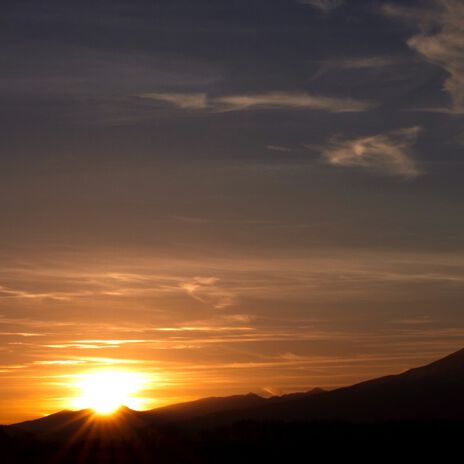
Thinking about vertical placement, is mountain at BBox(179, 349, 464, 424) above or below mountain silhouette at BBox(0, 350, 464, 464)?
above

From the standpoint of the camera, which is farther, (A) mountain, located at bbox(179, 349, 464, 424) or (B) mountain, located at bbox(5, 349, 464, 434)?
(A) mountain, located at bbox(179, 349, 464, 424)

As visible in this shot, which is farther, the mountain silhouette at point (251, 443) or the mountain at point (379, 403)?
the mountain at point (379, 403)

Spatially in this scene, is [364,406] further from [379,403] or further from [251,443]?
[251,443]

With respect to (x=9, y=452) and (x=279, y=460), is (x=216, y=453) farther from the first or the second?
(x=9, y=452)

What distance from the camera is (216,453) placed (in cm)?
6419

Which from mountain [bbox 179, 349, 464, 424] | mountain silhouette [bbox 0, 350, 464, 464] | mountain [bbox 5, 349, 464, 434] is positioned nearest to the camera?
mountain silhouette [bbox 0, 350, 464, 464]

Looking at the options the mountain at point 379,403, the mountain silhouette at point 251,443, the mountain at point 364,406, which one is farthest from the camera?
the mountain at point 379,403

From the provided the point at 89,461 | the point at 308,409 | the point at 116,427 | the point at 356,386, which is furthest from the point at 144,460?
the point at 356,386

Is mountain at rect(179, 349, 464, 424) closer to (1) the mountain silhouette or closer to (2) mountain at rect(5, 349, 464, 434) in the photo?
(2) mountain at rect(5, 349, 464, 434)

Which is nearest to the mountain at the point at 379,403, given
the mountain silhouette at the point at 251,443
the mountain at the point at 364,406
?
the mountain at the point at 364,406

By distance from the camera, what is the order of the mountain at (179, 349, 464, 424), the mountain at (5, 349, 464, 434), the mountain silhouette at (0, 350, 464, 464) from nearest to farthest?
the mountain silhouette at (0, 350, 464, 464), the mountain at (5, 349, 464, 434), the mountain at (179, 349, 464, 424)

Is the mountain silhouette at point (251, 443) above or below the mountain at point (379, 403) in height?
below

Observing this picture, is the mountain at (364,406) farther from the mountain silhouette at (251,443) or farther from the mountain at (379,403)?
the mountain silhouette at (251,443)

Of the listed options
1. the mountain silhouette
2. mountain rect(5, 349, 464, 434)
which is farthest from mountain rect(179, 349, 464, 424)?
the mountain silhouette
